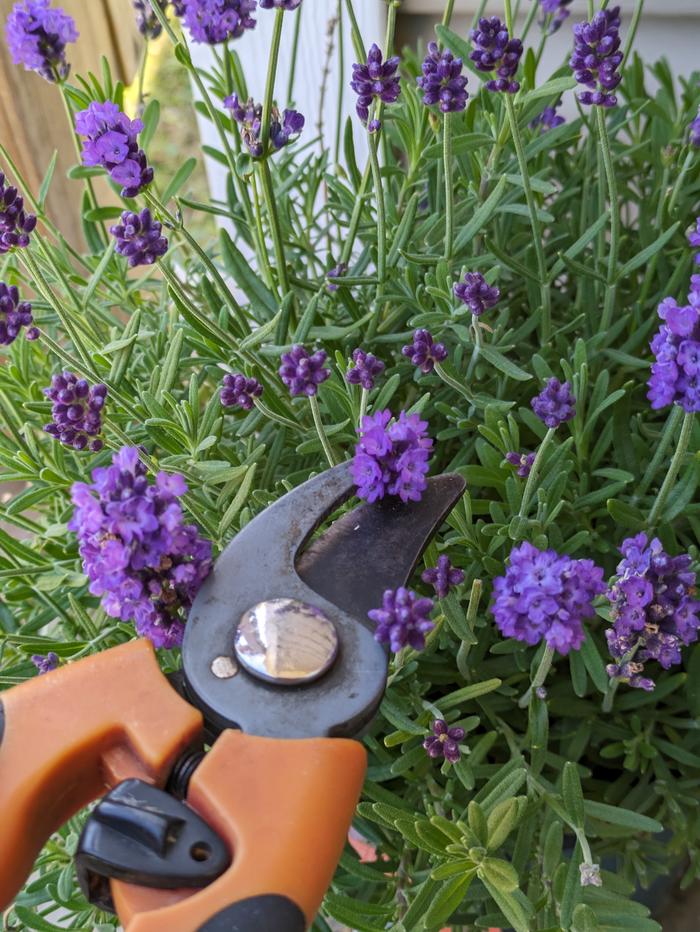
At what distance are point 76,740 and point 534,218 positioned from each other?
496 millimetres

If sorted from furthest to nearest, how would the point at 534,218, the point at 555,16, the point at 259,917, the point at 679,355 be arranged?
the point at 555,16
the point at 534,218
the point at 679,355
the point at 259,917

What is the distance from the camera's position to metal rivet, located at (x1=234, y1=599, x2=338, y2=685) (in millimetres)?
442

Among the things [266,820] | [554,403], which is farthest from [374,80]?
[266,820]

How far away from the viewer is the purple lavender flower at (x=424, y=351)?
60 cm

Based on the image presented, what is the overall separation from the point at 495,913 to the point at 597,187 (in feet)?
2.09

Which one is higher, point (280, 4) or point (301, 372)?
point (280, 4)

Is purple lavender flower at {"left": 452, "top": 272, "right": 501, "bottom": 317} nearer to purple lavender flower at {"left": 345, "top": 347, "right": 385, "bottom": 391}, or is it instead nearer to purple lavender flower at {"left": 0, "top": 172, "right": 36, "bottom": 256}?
purple lavender flower at {"left": 345, "top": 347, "right": 385, "bottom": 391}

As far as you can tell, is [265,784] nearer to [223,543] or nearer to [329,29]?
[223,543]

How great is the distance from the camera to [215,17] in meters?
0.64

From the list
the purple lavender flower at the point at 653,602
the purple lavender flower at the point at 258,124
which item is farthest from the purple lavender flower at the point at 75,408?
the purple lavender flower at the point at 653,602

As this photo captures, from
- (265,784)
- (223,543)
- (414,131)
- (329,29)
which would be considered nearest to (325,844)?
(265,784)

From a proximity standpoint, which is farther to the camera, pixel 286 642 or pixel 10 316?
pixel 10 316

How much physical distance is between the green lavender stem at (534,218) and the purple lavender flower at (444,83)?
0.04 meters

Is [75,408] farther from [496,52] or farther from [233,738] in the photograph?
[496,52]
